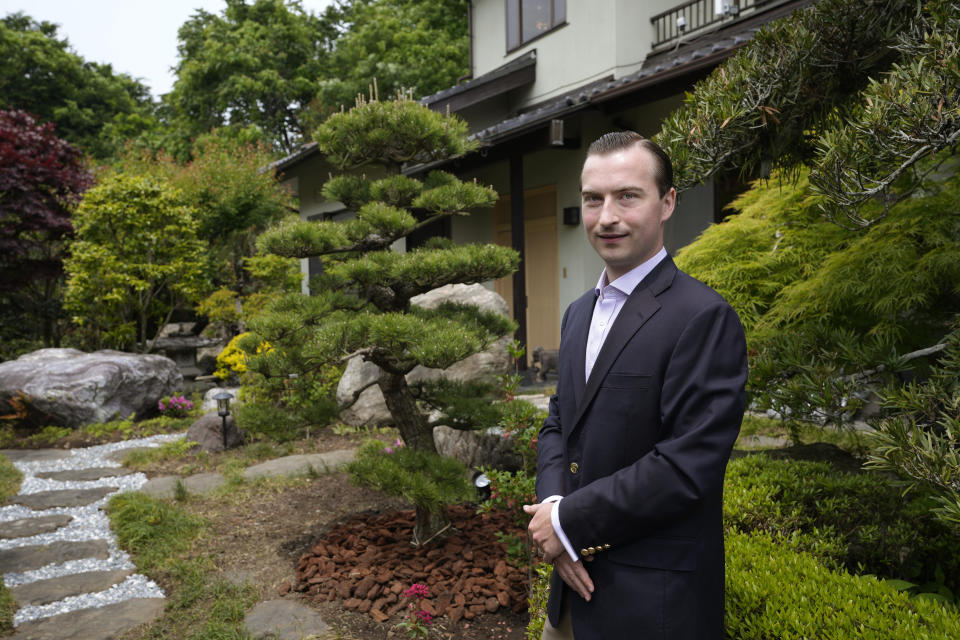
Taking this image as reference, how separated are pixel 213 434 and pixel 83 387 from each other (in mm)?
2410

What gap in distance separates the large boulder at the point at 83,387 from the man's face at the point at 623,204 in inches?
331

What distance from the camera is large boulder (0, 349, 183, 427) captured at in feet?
25.6

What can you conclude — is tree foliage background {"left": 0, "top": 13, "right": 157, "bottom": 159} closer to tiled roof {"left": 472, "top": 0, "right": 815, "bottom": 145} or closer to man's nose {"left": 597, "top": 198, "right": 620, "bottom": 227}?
tiled roof {"left": 472, "top": 0, "right": 815, "bottom": 145}

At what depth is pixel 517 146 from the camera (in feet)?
27.2

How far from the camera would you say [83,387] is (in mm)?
7945

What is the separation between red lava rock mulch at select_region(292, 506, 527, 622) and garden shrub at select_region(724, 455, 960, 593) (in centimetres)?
127

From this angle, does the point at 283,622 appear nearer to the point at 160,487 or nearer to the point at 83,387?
the point at 160,487

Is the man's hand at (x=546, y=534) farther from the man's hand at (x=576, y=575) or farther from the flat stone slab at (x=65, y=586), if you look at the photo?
the flat stone slab at (x=65, y=586)

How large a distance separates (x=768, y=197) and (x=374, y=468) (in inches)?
120

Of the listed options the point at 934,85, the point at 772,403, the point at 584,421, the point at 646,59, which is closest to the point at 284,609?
the point at 584,421

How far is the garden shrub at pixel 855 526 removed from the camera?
2.35 m

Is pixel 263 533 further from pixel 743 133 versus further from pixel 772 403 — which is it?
pixel 743 133

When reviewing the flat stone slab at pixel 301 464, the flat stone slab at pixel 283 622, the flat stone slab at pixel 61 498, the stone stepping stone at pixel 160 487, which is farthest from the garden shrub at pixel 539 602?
the flat stone slab at pixel 61 498

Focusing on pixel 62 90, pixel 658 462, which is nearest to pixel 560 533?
pixel 658 462
